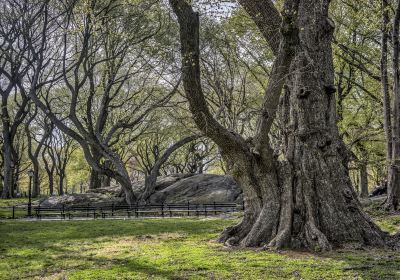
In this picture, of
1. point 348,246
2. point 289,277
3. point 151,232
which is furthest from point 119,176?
point 289,277

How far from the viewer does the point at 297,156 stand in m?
10.7

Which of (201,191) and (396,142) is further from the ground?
(396,142)

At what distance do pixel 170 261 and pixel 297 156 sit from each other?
168 inches

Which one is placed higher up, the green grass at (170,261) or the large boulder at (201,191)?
the large boulder at (201,191)

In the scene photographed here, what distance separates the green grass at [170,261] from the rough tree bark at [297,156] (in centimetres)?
84

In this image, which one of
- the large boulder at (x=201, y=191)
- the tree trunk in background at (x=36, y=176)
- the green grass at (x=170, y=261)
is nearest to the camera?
the green grass at (x=170, y=261)

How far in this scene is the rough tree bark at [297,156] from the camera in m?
9.62

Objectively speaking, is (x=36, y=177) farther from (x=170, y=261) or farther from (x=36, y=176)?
(x=170, y=261)

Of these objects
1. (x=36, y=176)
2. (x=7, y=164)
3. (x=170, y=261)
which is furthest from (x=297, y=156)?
(x=36, y=176)

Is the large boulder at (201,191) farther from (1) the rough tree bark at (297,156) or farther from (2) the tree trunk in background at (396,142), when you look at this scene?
(1) the rough tree bark at (297,156)

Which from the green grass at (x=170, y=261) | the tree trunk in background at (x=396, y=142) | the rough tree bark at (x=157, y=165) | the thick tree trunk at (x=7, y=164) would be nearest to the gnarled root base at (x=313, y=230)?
the green grass at (x=170, y=261)

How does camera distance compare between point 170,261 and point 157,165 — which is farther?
point 157,165

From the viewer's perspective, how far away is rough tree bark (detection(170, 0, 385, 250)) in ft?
31.6

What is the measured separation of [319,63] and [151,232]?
24.6ft
